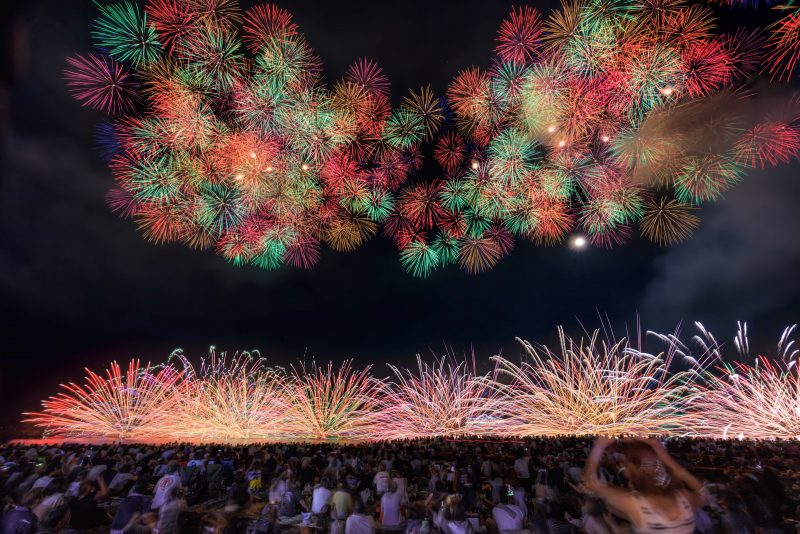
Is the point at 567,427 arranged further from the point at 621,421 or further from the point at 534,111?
the point at 534,111

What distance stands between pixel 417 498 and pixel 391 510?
3.74m

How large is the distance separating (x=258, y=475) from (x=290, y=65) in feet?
43.4

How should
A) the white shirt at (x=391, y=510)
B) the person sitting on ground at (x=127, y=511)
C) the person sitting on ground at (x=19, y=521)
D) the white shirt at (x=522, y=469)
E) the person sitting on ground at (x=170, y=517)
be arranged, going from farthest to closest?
the white shirt at (x=522, y=469)
the white shirt at (x=391, y=510)
the person sitting on ground at (x=127, y=511)
the person sitting on ground at (x=170, y=517)
the person sitting on ground at (x=19, y=521)

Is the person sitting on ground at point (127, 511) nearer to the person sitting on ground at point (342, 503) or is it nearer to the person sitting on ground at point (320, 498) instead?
the person sitting on ground at point (320, 498)

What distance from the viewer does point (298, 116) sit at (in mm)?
16578

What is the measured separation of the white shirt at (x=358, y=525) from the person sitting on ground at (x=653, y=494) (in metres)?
4.46

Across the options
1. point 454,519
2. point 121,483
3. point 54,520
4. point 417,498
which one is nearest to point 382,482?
point 417,498

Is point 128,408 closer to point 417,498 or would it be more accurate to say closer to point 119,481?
point 119,481

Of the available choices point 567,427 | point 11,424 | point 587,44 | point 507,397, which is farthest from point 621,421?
point 11,424

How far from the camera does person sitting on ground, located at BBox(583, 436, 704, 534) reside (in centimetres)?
312

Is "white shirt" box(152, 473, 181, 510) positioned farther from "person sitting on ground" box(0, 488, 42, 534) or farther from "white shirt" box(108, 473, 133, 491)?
"white shirt" box(108, 473, 133, 491)

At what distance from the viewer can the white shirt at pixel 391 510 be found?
8.26 m

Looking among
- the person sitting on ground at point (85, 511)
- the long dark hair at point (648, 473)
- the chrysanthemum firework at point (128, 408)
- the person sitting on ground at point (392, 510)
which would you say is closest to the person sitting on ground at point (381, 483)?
the person sitting on ground at point (392, 510)

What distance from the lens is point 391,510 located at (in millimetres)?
8312
